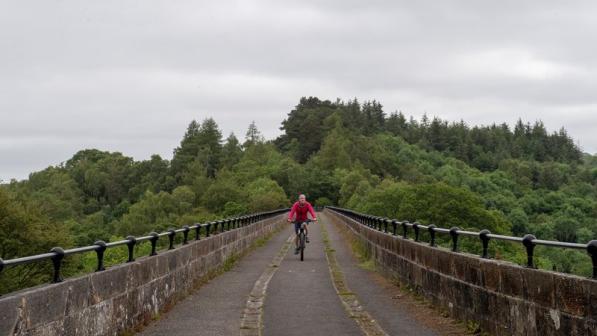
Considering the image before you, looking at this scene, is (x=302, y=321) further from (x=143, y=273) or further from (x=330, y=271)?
(x=330, y=271)

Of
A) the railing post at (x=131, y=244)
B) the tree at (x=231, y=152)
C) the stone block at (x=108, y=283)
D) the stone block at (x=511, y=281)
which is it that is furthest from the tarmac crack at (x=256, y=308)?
the tree at (x=231, y=152)

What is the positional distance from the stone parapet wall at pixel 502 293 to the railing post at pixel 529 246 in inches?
3.9

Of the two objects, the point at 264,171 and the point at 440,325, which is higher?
the point at 264,171

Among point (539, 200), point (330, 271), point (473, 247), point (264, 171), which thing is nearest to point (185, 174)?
point (264, 171)

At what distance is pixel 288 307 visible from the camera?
Answer: 38.1ft

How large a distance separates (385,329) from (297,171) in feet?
498

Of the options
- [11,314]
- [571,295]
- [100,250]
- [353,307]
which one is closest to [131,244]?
[100,250]

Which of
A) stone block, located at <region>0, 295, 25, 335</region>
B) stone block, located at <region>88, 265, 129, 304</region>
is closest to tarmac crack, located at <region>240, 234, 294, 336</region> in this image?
stone block, located at <region>88, 265, 129, 304</region>

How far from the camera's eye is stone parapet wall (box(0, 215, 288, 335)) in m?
5.98

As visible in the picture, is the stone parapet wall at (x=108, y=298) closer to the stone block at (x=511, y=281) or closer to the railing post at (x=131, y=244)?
the railing post at (x=131, y=244)

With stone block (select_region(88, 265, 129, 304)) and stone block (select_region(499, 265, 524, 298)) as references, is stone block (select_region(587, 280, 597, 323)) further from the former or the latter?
stone block (select_region(88, 265, 129, 304))

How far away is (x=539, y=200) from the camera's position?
16450cm

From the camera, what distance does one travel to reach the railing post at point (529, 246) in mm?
7199

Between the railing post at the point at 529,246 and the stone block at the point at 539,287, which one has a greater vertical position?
the railing post at the point at 529,246
